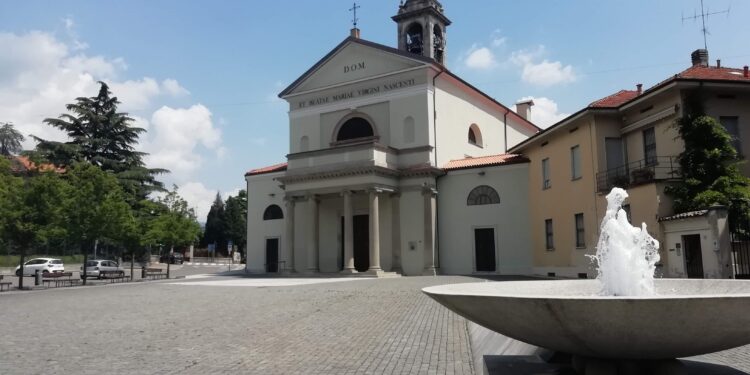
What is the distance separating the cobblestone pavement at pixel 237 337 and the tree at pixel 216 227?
235ft

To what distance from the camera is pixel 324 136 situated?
36156 mm

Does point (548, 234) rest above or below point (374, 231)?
below

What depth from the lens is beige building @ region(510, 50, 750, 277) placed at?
17.0m

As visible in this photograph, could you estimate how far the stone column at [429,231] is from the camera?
101ft

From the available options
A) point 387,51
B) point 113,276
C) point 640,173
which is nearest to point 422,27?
point 387,51

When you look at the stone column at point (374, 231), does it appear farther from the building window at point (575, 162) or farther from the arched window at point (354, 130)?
the building window at point (575, 162)

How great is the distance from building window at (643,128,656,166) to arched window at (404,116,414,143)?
14.3m

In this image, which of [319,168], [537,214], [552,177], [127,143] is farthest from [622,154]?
[127,143]

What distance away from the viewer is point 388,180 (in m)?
31.7

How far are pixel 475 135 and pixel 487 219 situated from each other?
30.1ft

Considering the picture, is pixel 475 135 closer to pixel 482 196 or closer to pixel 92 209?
pixel 482 196

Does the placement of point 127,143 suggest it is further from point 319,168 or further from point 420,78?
point 420,78

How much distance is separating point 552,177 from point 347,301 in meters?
14.0

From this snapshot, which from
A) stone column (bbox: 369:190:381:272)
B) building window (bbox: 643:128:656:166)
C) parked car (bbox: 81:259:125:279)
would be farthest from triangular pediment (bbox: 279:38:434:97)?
parked car (bbox: 81:259:125:279)
